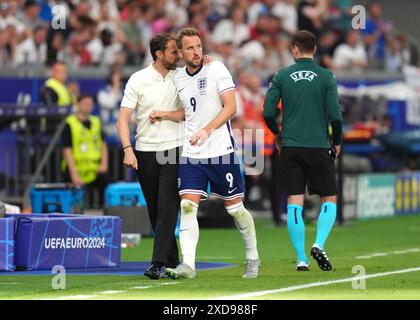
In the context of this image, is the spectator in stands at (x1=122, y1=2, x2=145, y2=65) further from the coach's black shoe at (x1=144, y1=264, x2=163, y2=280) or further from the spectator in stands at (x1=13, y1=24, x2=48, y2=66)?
the coach's black shoe at (x1=144, y1=264, x2=163, y2=280)

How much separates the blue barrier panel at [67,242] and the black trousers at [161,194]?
0.85 m

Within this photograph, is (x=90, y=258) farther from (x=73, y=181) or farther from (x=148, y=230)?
(x=73, y=181)

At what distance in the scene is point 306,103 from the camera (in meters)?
12.9

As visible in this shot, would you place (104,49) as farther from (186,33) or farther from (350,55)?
(186,33)

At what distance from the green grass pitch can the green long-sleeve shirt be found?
4.23 feet

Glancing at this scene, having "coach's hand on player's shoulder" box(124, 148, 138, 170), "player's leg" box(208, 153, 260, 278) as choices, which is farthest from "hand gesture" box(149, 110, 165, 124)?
"player's leg" box(208, 153, 260, 278)

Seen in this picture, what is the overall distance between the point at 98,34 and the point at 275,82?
12402 mm

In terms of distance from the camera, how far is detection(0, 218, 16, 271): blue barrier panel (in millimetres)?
12523

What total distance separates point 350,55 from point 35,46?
8.10m

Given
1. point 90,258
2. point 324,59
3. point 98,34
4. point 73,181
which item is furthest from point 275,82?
point 324,59

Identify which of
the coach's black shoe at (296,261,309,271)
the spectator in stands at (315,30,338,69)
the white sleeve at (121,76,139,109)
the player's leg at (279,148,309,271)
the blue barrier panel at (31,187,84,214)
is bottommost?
the coach's black shoe at (296,261,309,271)

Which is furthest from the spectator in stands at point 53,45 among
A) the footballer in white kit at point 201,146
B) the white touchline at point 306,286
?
the white touchline at point 306,286

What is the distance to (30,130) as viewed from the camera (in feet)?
68.9

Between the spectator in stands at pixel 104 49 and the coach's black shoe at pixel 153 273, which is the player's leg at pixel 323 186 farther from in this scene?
the spectator in stands at pixel 104 49
